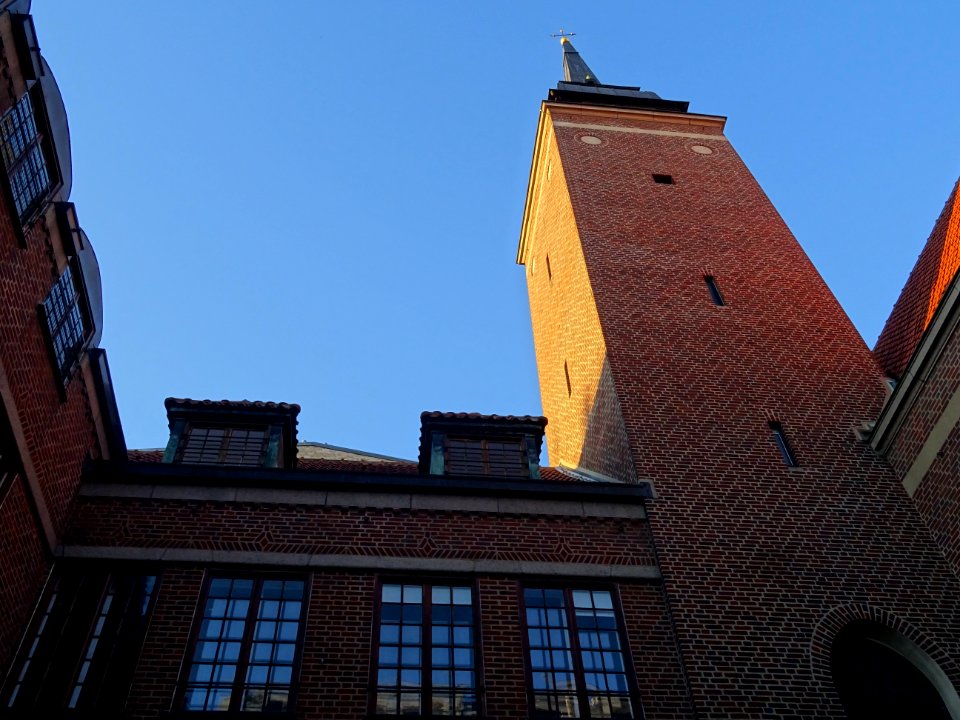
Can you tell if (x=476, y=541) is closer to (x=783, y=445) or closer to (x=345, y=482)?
(x=345, y=482)

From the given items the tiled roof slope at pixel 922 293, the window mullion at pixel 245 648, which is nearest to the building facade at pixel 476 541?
the window mullion at pixel 245 648

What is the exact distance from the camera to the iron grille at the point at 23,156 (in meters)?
10.1

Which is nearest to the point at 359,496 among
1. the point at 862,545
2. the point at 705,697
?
the point at 705,697

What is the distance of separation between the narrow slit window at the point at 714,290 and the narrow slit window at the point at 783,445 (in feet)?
12.6

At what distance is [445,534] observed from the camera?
12.5 metres

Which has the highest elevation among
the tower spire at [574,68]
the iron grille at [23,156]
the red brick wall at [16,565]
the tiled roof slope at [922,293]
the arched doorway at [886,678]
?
the tower spire at [574,68]

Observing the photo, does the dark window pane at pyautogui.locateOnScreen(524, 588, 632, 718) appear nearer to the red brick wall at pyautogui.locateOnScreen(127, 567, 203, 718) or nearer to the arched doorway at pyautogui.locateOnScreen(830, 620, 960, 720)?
the arched doorway at pyautogui.locateOnScreen(830, 620, 960, 720)

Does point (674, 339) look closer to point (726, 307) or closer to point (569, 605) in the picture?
point (726, 307)

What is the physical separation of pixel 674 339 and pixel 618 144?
10067mm

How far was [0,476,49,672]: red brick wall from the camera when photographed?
10.2 meters

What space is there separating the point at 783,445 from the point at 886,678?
4.37 metres

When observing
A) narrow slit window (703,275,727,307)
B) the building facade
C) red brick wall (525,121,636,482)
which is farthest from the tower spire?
the building facade

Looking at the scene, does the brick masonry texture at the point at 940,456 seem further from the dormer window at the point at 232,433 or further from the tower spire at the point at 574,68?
the tower spire at the point at 574,68

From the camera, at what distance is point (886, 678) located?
11539 millimetres
